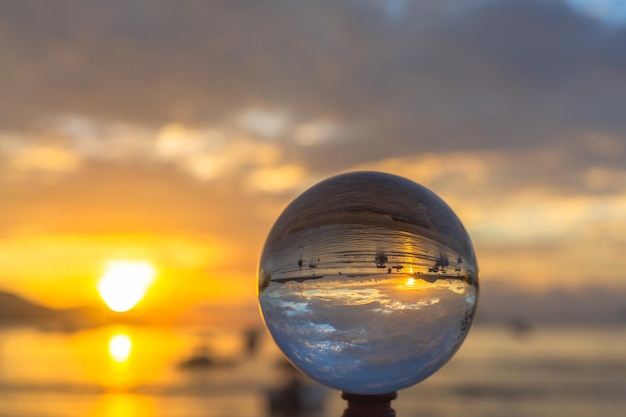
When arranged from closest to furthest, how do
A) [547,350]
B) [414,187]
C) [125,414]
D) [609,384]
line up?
[414,187] < [125,414] < [609,384] < [547,350]

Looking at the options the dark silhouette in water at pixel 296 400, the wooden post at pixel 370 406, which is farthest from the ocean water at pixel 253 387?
the wooden post at pixel 370 406

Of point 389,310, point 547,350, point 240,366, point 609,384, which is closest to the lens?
point 389,310

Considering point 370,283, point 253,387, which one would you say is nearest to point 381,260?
point 370,283

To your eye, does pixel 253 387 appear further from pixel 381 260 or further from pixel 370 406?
pixel 381 260

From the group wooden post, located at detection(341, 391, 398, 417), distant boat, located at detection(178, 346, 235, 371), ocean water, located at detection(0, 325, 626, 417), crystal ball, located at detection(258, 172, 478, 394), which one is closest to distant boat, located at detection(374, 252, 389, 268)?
crystal ball, located at detection(258, 172, 478, 394)

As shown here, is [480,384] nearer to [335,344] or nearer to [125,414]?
[125,414]

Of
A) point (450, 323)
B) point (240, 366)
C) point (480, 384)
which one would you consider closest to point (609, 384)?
point (480, 384)

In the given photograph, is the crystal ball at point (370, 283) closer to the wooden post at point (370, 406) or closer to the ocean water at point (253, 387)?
the wooden post at point (370, 406)
